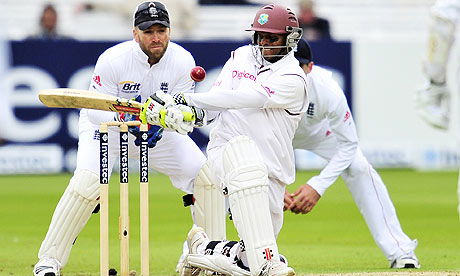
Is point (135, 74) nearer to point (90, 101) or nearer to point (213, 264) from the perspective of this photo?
point (90, 101)

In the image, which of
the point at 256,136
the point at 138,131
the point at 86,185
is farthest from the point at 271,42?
the point at 86,185

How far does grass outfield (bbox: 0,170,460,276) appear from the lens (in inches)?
289

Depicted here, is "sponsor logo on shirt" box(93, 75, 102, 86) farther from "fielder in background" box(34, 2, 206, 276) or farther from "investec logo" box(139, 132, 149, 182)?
"investec logo" box(139, 132, 149, 182)

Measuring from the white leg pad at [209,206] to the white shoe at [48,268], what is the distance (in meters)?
0.89

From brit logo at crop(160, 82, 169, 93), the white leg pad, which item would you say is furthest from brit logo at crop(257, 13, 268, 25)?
the white leg pad

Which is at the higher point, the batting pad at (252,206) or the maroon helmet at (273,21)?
the maroon helmet at (273,21)

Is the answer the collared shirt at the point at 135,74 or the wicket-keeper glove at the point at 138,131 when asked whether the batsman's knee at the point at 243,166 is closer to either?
the wicket-keeper glove at the point at 138,131

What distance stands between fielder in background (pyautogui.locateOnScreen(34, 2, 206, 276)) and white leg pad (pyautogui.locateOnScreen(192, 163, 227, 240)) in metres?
0.10

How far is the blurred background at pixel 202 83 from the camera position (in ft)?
43.4

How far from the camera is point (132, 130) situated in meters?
6.13

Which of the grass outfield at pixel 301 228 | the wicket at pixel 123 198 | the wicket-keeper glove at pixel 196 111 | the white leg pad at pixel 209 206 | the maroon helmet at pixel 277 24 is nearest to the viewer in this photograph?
the wicket at pixel 123 198

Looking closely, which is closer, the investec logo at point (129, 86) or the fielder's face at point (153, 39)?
the fielder's face at point (153, 39)

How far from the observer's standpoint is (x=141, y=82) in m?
6.59

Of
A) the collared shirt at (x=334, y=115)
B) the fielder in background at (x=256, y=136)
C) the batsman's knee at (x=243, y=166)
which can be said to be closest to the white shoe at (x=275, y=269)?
the fielder in background at (x=256, y=136)
